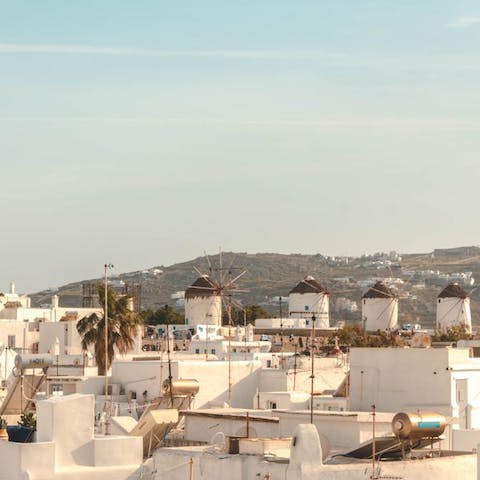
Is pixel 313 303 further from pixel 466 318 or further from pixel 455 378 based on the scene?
pixel 455 378

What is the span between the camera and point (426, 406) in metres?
34.2

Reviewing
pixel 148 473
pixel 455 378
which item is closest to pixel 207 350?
pixel 455 378

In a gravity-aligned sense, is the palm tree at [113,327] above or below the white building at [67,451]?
above

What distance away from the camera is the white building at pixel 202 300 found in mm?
110312

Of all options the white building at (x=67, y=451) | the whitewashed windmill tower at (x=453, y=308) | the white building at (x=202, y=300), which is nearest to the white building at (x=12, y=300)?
the white building at (x=202, y=300)

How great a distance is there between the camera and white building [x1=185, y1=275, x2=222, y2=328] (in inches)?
4343

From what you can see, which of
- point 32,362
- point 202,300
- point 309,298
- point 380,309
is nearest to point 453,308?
point 380,309

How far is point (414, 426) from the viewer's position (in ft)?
72.7

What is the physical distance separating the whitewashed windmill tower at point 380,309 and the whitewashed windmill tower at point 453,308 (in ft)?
17.6

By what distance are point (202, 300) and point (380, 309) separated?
24691 millimetres

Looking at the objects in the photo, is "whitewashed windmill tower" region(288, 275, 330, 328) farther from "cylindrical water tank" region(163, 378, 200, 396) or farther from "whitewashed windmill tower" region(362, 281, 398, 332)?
"cylindrical water tank" region(163, 378, 200, 396)

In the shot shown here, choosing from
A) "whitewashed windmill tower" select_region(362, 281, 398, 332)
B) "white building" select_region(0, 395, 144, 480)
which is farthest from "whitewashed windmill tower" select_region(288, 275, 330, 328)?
"white building" select_region(0, 395, 144, 480)

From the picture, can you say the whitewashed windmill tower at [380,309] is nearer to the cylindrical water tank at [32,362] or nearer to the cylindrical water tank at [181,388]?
the cylindrical water tank at [32,362]

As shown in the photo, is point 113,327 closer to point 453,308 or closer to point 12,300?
point 12,300
